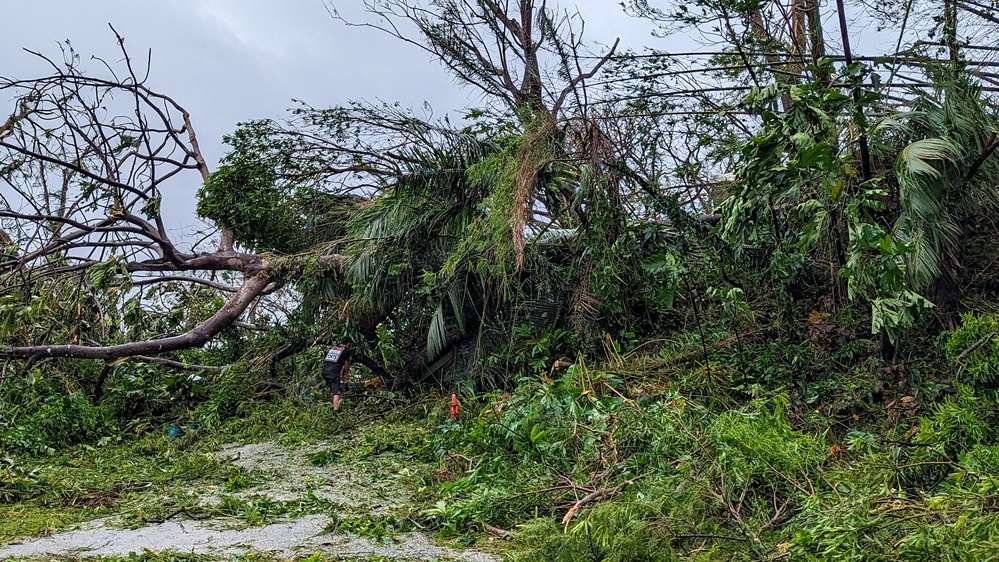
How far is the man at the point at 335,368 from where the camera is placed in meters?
8.66

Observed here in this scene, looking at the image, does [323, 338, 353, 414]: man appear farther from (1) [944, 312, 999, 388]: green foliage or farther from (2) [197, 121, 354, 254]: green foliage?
(1) [944, 312, 999, 388]: green foliage

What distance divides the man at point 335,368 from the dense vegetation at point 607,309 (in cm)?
29

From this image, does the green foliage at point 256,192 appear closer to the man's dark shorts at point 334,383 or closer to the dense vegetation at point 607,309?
the dense vegetation at point 607,309

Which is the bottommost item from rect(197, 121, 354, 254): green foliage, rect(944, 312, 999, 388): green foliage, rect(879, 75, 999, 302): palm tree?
rect(944, 312, 999, 388): green foliage

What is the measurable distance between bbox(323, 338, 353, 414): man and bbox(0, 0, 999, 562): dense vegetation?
0.29m

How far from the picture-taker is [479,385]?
8.45m

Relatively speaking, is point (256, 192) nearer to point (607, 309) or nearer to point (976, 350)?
point (607, 309)

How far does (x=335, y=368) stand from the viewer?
8688mm

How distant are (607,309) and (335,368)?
3.01 m

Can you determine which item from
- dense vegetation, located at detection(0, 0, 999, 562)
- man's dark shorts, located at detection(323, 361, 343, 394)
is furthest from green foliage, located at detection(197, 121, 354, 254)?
man's dark shorts, located at detection(323, 361, 343, 394)

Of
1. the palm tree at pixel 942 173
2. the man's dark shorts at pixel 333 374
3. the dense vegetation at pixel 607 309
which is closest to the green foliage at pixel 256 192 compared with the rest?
the dense vegetation at pixel 607 309

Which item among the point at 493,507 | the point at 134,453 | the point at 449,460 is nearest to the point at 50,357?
the point at 134,453

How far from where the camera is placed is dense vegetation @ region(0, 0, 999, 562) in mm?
4492

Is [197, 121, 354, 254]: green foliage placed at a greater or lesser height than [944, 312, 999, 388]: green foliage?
greater
